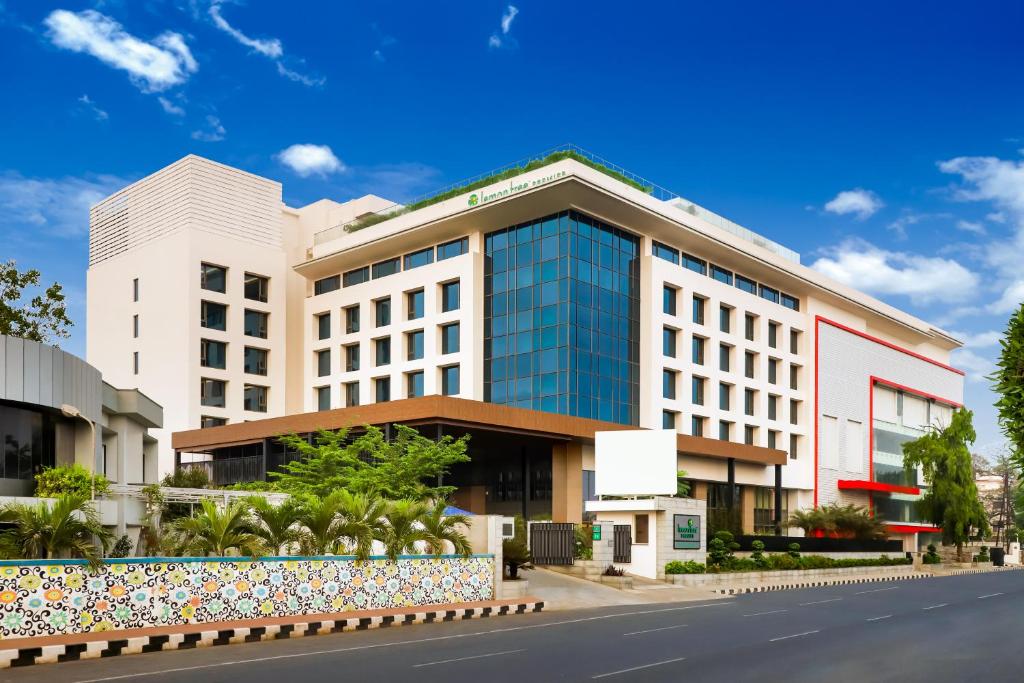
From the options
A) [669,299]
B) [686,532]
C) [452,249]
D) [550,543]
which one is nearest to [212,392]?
[452,249]

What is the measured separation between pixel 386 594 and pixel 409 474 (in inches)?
718

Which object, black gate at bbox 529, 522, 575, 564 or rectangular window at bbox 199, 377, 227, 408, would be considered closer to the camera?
black gate at bbox 529, 522, 575, 564

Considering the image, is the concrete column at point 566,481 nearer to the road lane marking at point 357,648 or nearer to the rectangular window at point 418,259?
the rectangular window at point 418,259

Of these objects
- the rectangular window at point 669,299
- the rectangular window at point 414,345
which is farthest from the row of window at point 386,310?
the rectangular window at point 669,299

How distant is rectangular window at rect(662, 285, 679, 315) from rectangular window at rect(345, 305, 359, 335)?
66.6 ft

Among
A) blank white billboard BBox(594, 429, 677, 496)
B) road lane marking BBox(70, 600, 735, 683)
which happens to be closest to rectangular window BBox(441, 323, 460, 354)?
blank white billboard BBox(594, 429, 677, 496)

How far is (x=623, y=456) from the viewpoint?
44938 millimetres

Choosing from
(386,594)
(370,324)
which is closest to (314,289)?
(370,324)

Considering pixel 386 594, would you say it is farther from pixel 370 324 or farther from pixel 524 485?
pixel 370 324

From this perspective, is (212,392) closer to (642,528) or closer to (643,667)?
(642,528)

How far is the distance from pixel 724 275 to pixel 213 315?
109ft

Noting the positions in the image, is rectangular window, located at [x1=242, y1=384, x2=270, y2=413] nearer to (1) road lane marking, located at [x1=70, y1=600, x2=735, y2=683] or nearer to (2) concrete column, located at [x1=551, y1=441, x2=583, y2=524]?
(2) concrete column, located at [x1=551, y1=441, x2=583, y2=524]

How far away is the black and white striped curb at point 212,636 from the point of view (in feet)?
58.5

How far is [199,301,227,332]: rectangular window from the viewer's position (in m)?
68.5
